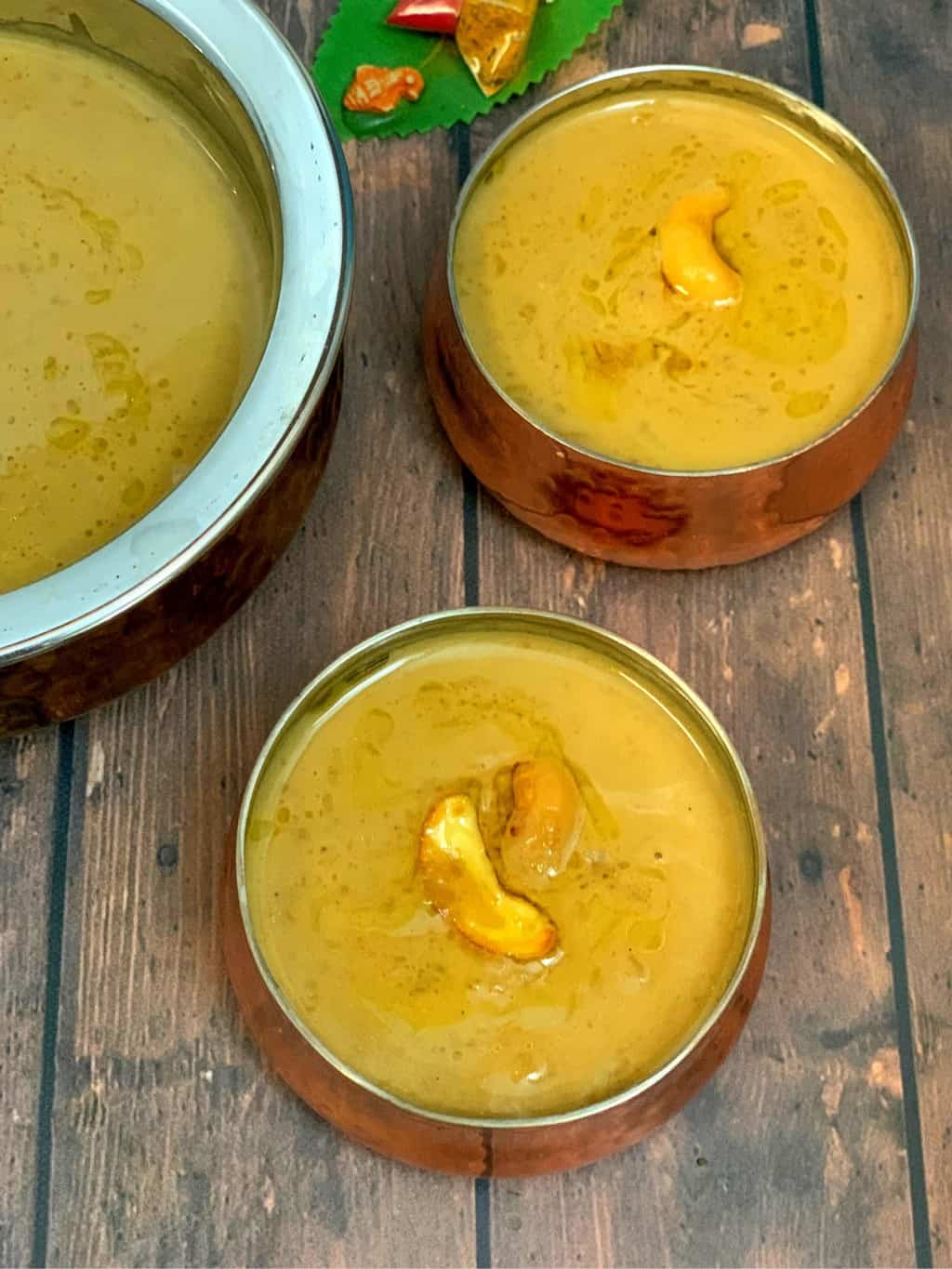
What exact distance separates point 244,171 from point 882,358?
1.32ft

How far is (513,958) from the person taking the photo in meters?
0.75

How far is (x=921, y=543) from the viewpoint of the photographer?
0.94 metres

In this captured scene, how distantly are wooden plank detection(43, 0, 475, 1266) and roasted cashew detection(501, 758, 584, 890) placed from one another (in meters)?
0.18

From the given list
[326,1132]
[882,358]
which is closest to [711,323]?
[882,358]

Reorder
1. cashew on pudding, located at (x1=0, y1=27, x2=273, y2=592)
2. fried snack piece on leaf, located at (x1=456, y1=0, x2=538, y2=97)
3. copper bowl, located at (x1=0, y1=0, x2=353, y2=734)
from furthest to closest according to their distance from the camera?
fried snack piece on leaf, located at (x1=456, y1=0, x2=538, y2=97), cashew on pudding, located at (x1=0, y1=27, x2=273, y2=592), copper bowl, located at (x1=0, y1=0, x2=353, y2=734)

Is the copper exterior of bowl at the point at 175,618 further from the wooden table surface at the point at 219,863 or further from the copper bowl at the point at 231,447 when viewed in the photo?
the wooden table surface at the point at 219,863

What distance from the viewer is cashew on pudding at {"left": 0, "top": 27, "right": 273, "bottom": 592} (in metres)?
0.79

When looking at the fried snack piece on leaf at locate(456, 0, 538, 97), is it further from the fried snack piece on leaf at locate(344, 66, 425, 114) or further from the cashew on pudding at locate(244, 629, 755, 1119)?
the cashew on pudding at locate(244, 629, 755, 1119)

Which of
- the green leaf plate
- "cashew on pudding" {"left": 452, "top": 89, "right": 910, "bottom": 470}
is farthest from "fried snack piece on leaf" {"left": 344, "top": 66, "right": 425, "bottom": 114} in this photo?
"cashew on pudding" {"left": 452, "top": 89, "right": 910, "bottom": 470}

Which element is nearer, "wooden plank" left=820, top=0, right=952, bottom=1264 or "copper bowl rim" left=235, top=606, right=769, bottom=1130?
"copper bowl rim" left=235, top=606, right=769, bottom=1130

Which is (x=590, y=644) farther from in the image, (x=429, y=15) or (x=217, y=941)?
(x=429, y=15)

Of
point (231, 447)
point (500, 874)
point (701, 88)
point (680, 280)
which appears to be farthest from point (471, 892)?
point (701, 88)

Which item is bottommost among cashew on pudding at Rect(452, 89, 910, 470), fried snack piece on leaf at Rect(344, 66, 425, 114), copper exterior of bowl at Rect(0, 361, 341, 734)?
copper exterior of bowl at Rect(0, 361, 341, 734)

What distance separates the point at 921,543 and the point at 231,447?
481 mm
